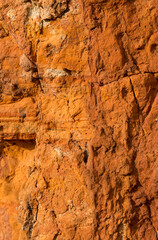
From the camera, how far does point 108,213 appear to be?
188cm

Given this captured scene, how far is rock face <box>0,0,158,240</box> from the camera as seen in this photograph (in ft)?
6.18

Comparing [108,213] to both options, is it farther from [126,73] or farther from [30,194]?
[126,73]

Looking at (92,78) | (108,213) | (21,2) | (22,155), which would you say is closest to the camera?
(108,213)

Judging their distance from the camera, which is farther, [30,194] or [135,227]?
[30,194]

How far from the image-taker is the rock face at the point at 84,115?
188cm

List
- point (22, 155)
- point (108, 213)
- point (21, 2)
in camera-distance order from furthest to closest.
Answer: point (22, 155) → point (21, 2) → point (108, 213)

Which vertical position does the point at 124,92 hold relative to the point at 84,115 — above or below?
above

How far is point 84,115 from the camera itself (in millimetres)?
2008

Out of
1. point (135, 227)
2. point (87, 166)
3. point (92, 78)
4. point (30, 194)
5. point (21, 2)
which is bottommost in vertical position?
point (135, 227)

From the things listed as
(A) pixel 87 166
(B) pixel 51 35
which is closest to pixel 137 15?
(B) pixel 51 35

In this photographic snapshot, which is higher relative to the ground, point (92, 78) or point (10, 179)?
point (92, 78)

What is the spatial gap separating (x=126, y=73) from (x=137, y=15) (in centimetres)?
43

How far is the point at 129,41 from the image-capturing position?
6.31 ft

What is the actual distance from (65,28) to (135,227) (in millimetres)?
1622
